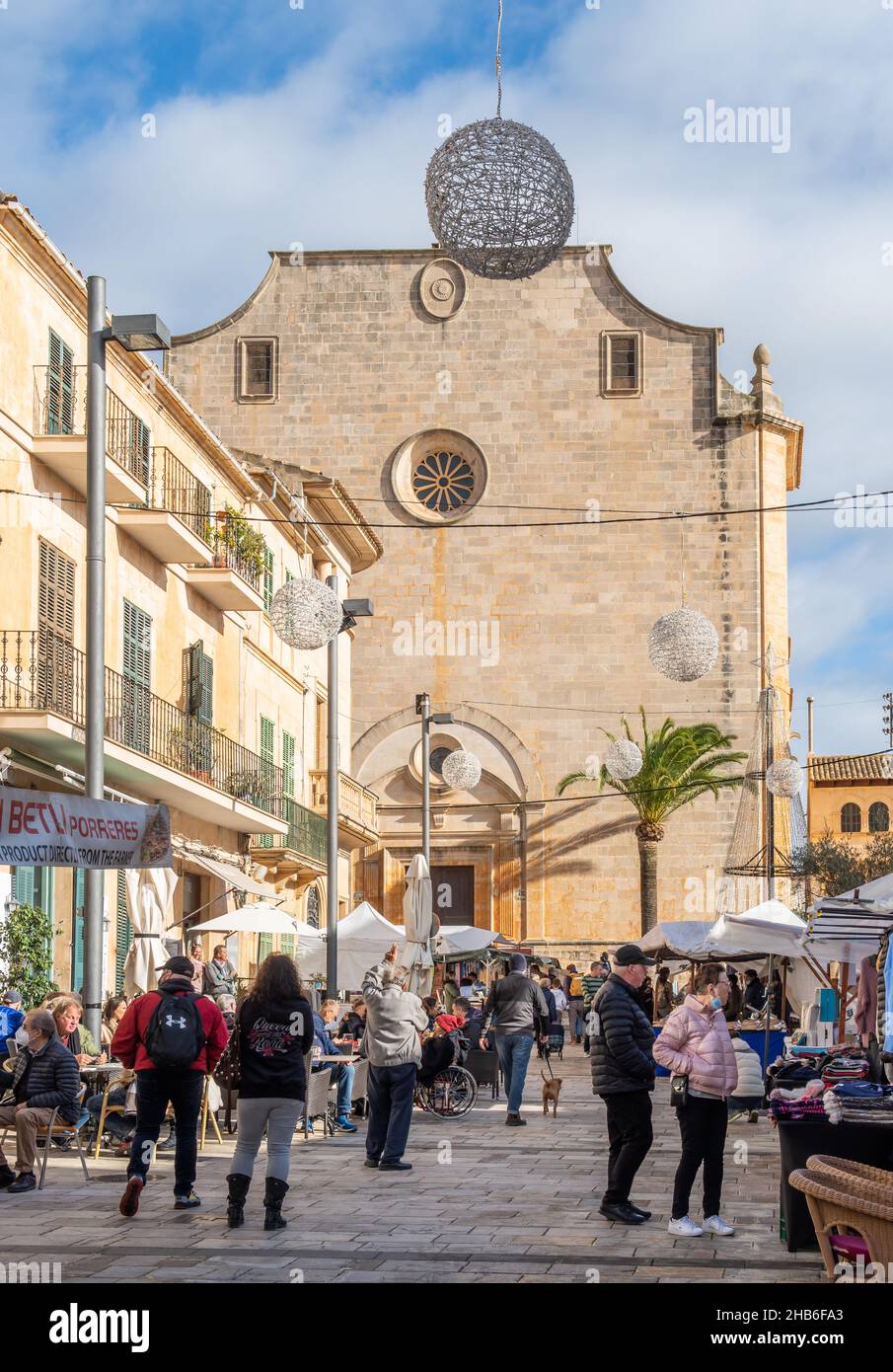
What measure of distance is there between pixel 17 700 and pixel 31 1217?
28.0ft

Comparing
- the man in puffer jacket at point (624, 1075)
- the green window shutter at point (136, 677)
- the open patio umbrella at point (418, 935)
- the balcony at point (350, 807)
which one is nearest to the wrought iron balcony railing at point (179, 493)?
the green window shutter at point (136, 677)

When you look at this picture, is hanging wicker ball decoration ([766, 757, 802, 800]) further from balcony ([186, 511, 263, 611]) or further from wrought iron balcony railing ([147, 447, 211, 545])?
wrought iron balcony railing ([147, 447, 211, 545])

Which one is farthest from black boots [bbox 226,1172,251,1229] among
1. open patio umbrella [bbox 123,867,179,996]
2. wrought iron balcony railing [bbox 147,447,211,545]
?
wrought iron balcony railing [bbox 147,447,211,545]

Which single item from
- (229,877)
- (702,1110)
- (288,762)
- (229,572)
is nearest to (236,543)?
(229,572)

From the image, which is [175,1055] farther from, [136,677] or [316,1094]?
[136,677]

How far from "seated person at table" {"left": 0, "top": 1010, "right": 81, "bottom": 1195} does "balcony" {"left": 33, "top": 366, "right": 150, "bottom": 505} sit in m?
9.14

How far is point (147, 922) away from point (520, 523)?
86.5 ft

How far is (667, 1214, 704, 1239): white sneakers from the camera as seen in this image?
9.02m

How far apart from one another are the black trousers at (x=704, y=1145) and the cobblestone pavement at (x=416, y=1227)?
0.23m

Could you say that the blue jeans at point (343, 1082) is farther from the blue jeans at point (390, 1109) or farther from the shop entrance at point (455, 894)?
the shop entrance at point (455, 894)

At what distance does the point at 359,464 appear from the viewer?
43.9 m

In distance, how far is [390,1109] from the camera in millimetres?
12258
